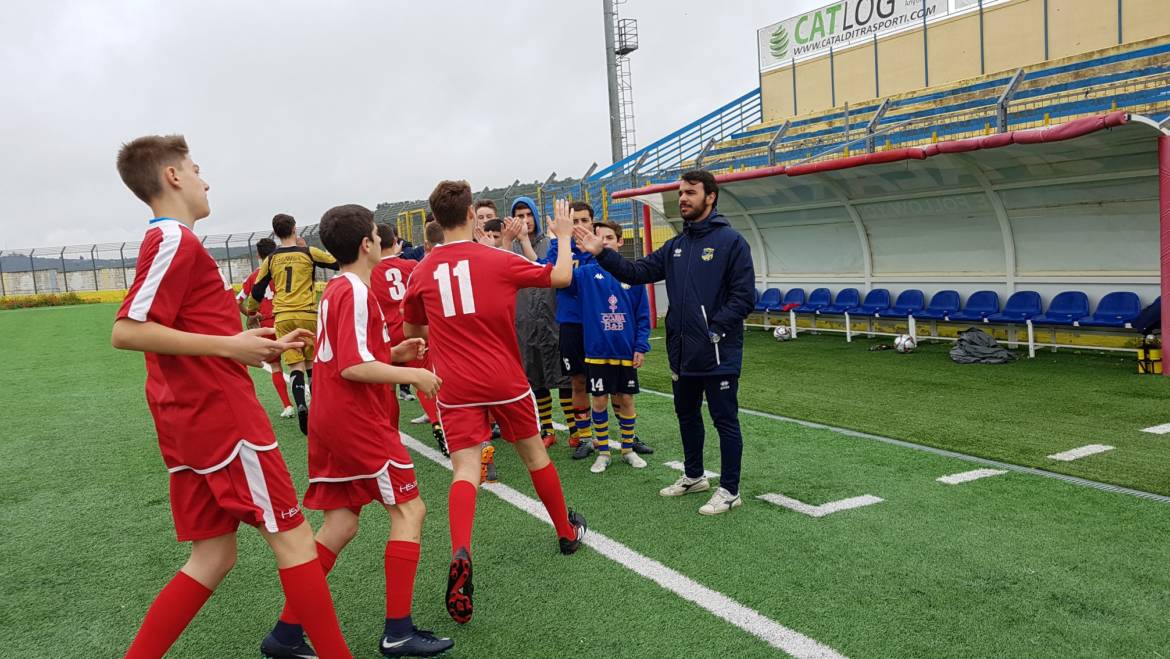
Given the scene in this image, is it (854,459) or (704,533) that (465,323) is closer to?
(704,533)

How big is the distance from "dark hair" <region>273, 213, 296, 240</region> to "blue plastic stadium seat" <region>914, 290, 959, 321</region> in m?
8.14

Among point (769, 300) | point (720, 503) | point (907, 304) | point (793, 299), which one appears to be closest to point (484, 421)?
point (720, 503)

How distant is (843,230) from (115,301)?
36.5 metres

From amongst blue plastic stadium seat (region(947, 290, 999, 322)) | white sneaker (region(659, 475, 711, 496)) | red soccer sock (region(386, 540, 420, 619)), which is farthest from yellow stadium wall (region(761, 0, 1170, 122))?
red soccer sock (region(386, 540, 420, 619))

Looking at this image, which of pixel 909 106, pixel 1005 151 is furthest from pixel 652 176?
pixel 1005 151

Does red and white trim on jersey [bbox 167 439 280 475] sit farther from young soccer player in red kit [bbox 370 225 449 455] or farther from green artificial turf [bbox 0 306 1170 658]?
young soccer player in red kit [bbox 370 225 449 455]

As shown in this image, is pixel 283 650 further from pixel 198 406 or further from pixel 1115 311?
pixel 1115 311

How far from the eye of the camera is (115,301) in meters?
37.9

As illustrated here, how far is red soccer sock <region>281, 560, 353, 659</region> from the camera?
266cm

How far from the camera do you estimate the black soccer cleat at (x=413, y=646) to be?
3000 millimetres

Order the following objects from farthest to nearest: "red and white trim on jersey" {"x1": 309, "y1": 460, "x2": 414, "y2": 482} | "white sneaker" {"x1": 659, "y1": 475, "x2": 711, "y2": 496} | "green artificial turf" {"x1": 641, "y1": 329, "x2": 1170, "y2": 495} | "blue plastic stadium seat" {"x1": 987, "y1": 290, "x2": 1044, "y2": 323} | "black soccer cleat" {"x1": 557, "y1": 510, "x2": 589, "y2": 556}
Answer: "blue plastic stadium seat" {"x1": 987, "y1": 290, "x2": 1044, "y2": 323}
"green artificial turf" {"x1": 641, "y1": 329, "x2": 1170, "y2": 495}
"white sneaker" {"x1": 659, "y1": 475, "x2": 711, "y2": 496}
"black soccer cleat" {"x1": 557, "y1": 510, "x2": 589, "y2": 556}
"red and white trim on jersey" {"x1": 309, "y1": 460, "x2": 414, "y2": 482}

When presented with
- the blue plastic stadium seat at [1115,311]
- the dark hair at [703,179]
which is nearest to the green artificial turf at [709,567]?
the dark hair at [703,179]

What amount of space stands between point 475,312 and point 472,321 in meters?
0.05

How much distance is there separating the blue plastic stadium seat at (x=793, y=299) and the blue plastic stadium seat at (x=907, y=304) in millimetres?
1647
